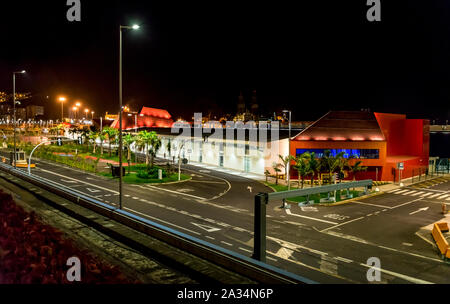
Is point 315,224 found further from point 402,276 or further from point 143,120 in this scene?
point 143,120

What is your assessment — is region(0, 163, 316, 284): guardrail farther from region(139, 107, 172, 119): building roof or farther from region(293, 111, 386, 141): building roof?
region(139, 107, 172, 119): building roof

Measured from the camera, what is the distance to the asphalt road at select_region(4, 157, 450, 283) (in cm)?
1795

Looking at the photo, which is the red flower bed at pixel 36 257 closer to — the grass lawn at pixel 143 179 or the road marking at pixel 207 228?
the road marking at pixel 207 228

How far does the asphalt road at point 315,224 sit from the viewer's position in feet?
58.9

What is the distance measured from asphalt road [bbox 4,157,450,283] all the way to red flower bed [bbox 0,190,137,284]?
1230cm

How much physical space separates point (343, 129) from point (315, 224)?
2806 cm

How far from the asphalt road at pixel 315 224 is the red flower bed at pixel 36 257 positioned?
40.4ft

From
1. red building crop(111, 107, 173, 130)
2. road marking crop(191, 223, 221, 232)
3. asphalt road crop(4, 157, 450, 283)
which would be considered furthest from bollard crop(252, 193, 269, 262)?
red building crop(111, 107, 173, 130)

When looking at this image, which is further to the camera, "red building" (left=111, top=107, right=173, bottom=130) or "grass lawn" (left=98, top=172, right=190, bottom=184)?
"red building" (left=111, top=107, right=173, bottom=130)

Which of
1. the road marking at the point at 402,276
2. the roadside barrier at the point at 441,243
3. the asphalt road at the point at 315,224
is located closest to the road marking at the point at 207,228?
the asphalt road at the point at 315,224

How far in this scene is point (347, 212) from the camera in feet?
101
